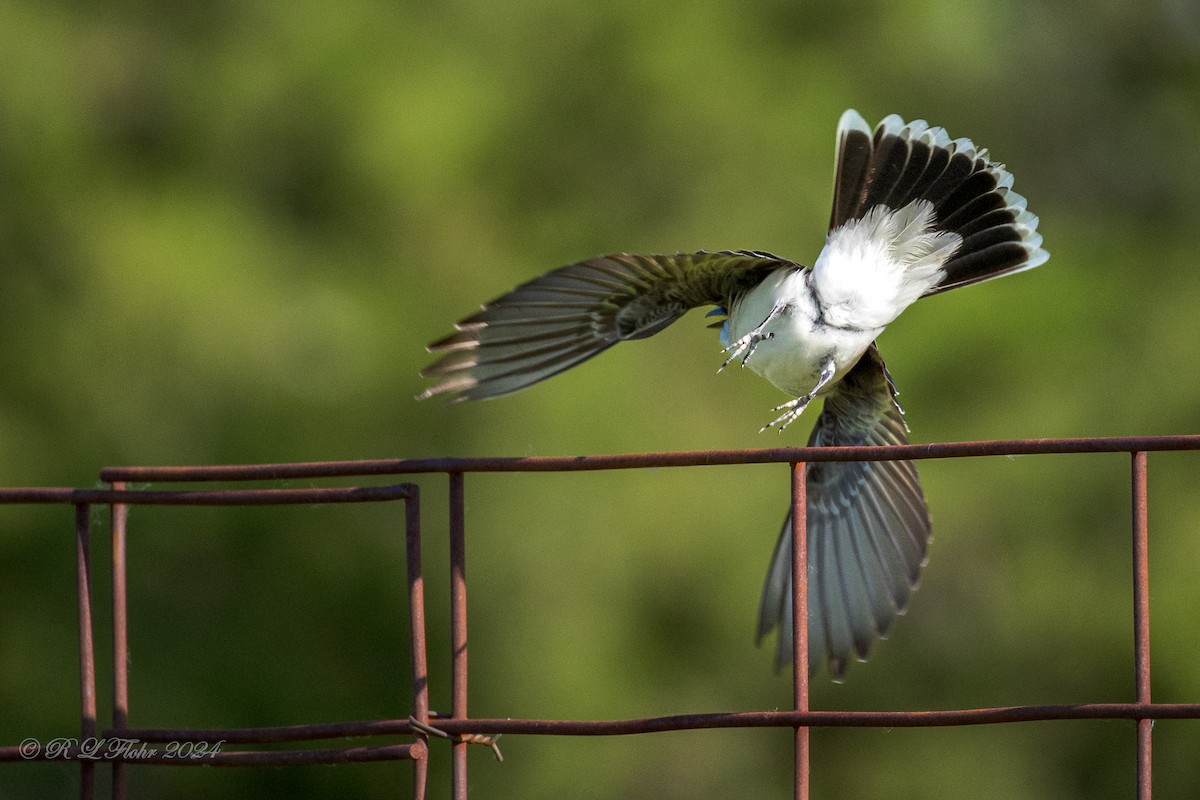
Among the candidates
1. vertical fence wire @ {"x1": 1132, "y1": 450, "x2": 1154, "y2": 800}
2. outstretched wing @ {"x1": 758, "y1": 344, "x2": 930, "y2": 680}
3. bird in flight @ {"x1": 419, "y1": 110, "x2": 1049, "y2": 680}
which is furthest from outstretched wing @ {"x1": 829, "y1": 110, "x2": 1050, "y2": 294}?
vertical fence wire @ {"x1": 1132, "y1": 450, "x2": 1154, "y2": 800}


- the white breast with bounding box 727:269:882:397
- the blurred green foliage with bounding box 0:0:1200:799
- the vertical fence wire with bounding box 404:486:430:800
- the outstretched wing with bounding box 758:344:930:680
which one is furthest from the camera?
the blurred green foliage with bounding box 0:0:1200:799

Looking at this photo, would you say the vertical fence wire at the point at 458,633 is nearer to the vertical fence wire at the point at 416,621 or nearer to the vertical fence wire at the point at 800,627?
the vertical fence wire at the point at 416,621

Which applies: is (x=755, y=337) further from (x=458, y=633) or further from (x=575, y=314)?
(x=458, y=633)

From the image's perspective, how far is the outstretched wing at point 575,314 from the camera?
2.44 m

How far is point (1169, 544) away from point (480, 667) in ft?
6.16

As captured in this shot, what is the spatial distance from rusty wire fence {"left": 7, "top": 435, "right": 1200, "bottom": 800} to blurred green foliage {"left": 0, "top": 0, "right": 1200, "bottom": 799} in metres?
1.72

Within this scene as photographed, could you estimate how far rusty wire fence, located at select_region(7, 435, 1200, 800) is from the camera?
5.43 ft

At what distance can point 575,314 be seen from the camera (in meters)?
2.67

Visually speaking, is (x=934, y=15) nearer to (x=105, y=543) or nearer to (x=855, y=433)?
(x=855, y=433)

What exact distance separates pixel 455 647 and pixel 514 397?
187cm

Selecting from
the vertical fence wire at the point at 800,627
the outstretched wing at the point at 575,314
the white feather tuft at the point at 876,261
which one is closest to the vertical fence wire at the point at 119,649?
the outstretched wing at the point at 575,314

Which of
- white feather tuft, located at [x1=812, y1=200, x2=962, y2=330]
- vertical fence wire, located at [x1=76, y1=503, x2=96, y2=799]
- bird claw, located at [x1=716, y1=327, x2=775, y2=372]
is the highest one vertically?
white feather tuft, located at [x1=812, y1=200, x2=962, y2=330]

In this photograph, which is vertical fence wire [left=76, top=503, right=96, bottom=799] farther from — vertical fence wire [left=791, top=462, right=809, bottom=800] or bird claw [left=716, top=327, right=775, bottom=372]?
bird claw [left=716, top=327, right=775, bottom=372]

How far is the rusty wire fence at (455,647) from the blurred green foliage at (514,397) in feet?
5.65
